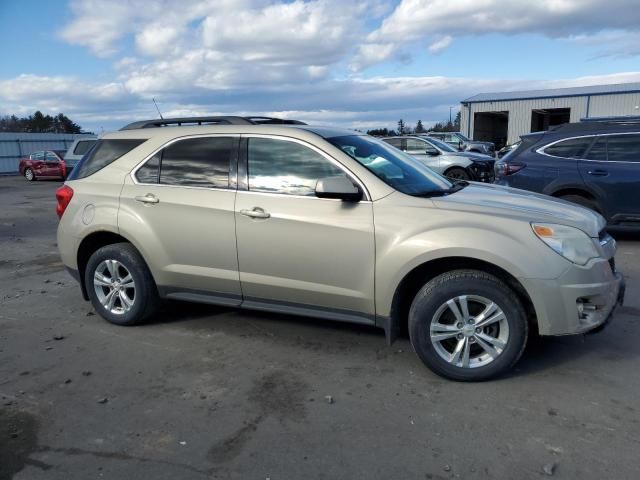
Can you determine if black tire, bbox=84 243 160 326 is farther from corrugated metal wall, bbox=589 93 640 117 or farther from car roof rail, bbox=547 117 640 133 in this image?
corrugated metal wall, bbox=589 93 640 117

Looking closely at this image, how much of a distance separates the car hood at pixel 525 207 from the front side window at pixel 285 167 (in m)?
0.91

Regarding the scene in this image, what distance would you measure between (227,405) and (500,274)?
2031mm

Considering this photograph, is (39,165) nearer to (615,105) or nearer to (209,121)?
(209,121)

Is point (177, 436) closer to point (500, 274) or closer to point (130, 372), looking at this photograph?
point (130, 372)

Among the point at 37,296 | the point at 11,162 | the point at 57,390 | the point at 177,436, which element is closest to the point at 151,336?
the point at 57,390

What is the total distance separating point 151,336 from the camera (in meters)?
4.80

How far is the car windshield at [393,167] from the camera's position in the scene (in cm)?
418

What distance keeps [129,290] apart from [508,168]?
6.32m

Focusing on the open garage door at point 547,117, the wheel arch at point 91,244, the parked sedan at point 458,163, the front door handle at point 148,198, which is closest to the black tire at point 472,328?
the front door handle at point 148,198

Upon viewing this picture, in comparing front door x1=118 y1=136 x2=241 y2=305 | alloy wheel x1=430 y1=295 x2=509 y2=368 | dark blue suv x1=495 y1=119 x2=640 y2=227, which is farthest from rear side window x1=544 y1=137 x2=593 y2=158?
front door x1=118 y1=136 x2=241 y2=305

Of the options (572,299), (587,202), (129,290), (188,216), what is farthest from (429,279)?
(587,202)

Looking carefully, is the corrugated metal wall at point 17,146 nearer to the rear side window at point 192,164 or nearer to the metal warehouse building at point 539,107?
the metal warehouse building at point 539,107

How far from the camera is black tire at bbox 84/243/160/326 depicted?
15.9 ft

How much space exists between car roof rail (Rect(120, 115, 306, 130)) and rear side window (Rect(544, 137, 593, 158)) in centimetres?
515
